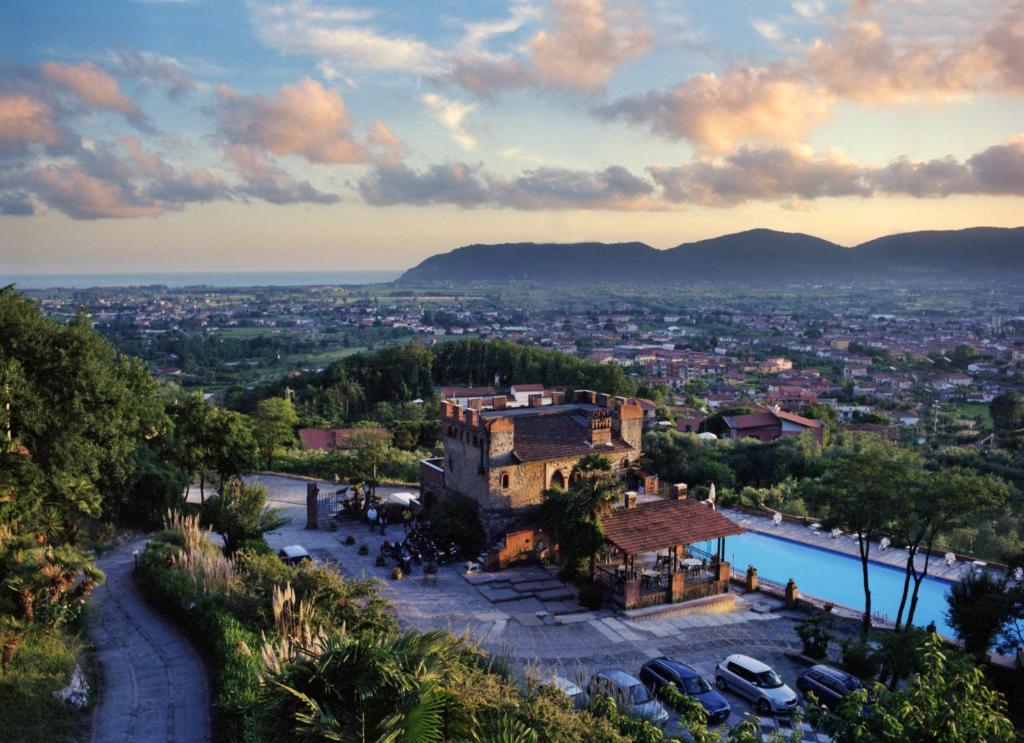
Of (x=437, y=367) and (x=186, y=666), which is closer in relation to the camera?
(x=186, y=666)

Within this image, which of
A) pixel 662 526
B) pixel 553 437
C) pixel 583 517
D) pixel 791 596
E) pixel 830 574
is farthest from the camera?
pixel 830 574

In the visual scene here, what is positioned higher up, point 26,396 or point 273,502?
point 26,396

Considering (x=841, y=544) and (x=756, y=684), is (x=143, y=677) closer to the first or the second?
(x=756, y=684)

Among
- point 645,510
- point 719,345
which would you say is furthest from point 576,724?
point 719,345

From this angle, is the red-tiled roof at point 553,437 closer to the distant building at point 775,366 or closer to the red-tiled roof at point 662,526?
the red-tiled roof at point 662,526

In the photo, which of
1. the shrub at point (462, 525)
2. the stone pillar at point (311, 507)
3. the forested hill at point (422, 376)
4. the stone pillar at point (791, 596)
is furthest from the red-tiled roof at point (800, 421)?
the stone pillar at point (311, 507)

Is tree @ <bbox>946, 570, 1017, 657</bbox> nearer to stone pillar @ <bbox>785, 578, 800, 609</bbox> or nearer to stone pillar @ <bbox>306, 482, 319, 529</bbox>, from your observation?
stone pillar @ <bbox>785, 578, 800, 609</bbox>

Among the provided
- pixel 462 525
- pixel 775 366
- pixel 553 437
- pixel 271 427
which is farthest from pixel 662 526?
pixel 775 366

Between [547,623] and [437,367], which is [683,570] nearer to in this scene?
[547,623]
